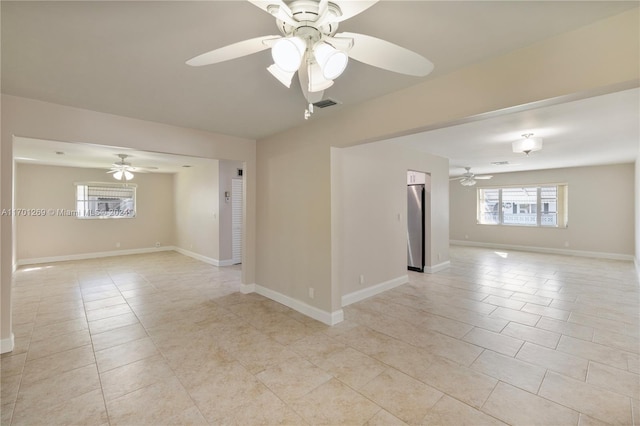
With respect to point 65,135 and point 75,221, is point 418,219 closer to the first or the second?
point 65,135

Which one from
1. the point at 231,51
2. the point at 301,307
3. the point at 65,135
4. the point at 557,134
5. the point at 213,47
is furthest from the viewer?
the point at 557,134

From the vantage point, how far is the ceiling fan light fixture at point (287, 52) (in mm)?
1188

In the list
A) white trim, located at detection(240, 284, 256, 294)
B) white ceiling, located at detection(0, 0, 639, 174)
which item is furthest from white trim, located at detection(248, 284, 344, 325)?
white ceiling, located at detection(0, 0, 639, 174)

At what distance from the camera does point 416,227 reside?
6.05 m

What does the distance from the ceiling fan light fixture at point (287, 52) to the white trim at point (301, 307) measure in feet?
9.54

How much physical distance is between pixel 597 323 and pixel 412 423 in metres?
3.12

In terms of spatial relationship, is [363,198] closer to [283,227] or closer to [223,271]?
[283,227]

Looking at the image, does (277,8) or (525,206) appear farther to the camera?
(525,206)

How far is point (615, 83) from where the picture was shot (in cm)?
160

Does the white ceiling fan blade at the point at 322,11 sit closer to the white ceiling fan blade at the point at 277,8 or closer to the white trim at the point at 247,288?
the white ceiling fan blade at the point at 277,8

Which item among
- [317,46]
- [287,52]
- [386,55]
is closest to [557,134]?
[386,55]

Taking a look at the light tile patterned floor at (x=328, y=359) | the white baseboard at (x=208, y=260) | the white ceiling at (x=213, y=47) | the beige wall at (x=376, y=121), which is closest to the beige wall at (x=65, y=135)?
the white ceiling at (x=213, y=47)

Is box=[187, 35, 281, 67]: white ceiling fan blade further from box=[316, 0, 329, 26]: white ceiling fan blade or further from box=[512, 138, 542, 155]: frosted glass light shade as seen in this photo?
box=[512, 138, 542, 155]: frosted glass light shade

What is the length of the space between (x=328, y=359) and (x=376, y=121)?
2.39 metres
